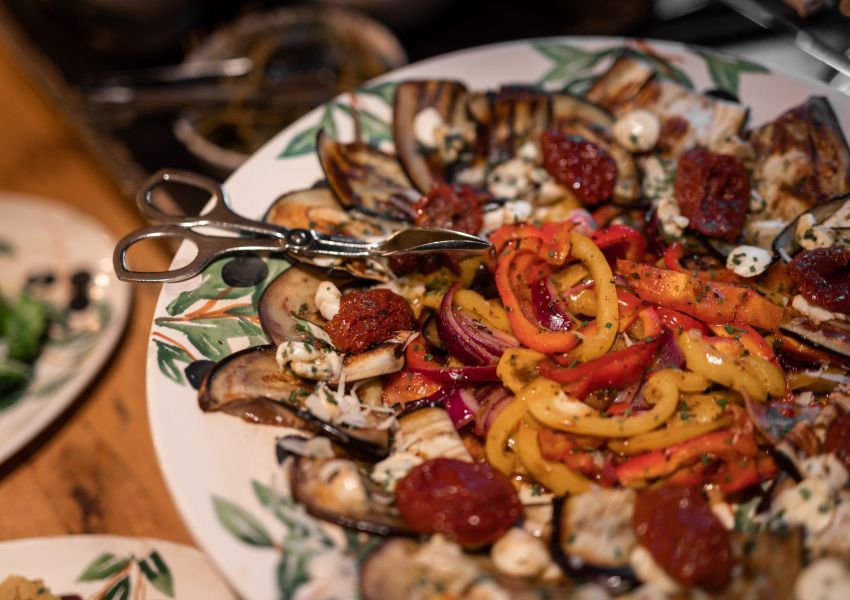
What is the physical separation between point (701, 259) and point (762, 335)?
0.38m

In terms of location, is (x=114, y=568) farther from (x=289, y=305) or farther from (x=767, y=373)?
(x=767, y=373)

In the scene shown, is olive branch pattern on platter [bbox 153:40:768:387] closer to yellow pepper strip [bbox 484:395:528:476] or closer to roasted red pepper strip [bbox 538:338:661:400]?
yellow pepper strip [bbox 484:395:528:476]

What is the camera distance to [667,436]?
203 cm

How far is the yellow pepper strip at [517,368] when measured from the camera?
218 centimetres

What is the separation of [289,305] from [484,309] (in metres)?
0.67

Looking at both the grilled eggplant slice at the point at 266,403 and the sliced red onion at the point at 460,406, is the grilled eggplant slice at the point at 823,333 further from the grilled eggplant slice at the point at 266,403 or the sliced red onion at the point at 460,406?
the grilled eggplant slice at the point at 266,403

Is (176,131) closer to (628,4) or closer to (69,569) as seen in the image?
(69,569)

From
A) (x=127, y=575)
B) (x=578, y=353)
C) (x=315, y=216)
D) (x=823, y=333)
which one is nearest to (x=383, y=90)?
(x=315, y=216)

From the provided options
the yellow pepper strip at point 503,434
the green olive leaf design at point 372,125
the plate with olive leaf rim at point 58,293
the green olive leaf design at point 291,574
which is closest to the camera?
the green olive leaf design at point 291,574

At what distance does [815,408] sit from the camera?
2061mm

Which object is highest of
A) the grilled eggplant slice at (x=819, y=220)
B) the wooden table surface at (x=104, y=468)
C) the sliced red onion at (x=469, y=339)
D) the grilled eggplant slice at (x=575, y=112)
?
the grilled eggplant slice at (x=575, y=112)

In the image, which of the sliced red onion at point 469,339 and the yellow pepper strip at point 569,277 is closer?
the sliced red onion at point 469,339

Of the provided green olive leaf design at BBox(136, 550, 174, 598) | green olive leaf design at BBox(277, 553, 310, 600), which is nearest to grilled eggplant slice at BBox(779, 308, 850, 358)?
green olive leaf design at BBox(277, 553, 310, 600)

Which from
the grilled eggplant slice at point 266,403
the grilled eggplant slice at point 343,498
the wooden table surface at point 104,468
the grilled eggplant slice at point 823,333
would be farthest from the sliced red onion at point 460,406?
the wooden table surface at point 104,468
